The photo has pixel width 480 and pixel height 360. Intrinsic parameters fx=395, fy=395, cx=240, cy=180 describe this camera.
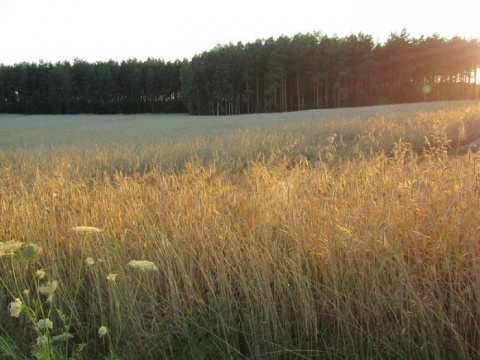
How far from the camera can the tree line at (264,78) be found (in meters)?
55.7

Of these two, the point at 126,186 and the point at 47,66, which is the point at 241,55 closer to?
the point at 47,66

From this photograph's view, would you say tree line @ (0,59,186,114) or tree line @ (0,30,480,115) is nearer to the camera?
tree line @ (0,30,480,115)

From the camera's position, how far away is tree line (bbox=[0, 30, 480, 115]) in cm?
5569

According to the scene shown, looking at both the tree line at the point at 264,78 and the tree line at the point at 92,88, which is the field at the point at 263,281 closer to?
the tree line at the point at 264,78

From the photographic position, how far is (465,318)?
1.89 metres

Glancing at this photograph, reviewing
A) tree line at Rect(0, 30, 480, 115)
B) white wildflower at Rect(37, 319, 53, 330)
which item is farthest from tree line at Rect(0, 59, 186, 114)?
white wildflower at Rect(37, 319, 53, 330)

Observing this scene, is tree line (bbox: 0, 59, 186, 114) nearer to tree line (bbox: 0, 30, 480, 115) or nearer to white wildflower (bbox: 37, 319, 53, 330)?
tree line (bbox: 0, 30, 480, 115)

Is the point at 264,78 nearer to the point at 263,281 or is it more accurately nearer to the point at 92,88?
the point at 92,88

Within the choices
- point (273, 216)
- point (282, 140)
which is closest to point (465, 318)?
point (273, 216)

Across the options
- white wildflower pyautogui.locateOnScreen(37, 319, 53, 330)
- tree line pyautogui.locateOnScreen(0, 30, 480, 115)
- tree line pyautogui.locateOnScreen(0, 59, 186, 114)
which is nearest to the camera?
white wildflower pyautogui.locateOnScreen(37, 319, 53, 330)

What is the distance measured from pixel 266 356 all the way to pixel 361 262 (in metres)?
0.73

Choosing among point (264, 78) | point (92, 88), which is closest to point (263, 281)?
point (264, 78)

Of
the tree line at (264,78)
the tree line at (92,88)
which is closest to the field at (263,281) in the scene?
the tree line at (264,78)

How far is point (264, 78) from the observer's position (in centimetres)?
5669
